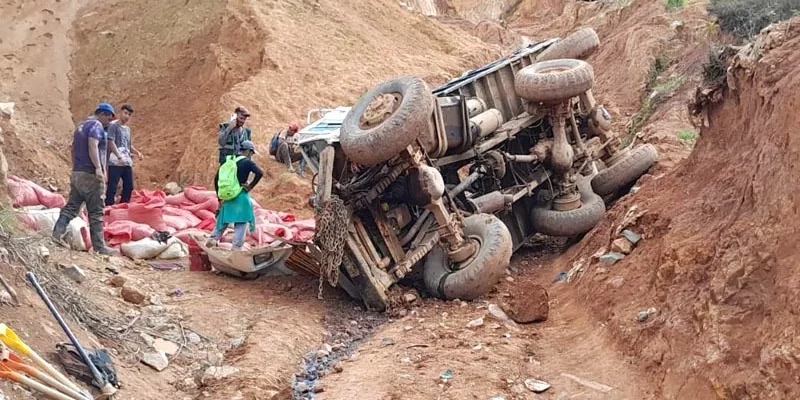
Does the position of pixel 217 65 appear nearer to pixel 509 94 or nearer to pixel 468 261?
pixel 509 94

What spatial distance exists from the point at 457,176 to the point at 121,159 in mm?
4297

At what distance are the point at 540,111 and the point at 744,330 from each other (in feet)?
17.5

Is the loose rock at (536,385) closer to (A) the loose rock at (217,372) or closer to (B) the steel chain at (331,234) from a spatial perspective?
(A) the loose rock at (217,372)

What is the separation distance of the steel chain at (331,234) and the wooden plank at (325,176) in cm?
6

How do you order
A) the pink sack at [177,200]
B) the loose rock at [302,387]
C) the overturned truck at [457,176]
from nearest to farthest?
the loose rock at [302,387], the overturned truck at [457,176], the pink sack at [177,200]

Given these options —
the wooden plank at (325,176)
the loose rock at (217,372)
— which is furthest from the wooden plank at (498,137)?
the loose rock at (217,372)

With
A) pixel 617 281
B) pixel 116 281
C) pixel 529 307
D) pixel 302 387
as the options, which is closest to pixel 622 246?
pixel 617 281

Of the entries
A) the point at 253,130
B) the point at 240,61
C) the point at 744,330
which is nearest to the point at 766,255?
the point at 744,330

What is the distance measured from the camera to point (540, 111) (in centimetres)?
1009

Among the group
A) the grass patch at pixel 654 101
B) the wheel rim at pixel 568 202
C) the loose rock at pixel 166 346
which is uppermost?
the loose rock at pixel 166 346

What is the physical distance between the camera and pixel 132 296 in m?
7.71

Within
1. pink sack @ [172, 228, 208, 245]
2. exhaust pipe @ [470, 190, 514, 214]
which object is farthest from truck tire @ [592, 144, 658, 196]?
pink sack @ [172, 228, 208, 245]

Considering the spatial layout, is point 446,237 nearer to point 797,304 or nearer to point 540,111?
point 540,111

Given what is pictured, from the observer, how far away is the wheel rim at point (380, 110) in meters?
8.26
